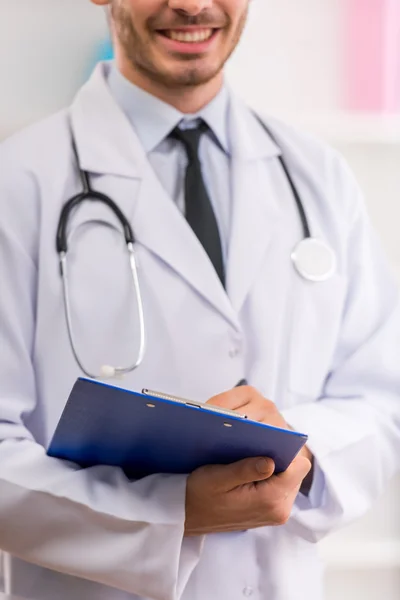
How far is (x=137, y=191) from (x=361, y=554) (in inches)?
31.6

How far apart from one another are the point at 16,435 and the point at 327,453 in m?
0.38

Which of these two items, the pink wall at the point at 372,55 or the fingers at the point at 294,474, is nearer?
the fingers at the point at 294,474

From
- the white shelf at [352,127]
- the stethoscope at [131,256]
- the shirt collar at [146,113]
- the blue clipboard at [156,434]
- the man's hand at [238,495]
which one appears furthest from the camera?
the white shelf at [352,127]

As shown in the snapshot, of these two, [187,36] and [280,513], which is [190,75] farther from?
[280,513]

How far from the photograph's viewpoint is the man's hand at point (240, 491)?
0.93 metres

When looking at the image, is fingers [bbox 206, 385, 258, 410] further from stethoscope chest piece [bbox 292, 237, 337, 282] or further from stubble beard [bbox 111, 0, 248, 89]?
stubble beard [bbox 111, 0, 248, 89]

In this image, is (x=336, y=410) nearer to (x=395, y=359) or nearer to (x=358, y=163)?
(x=395, y=359)

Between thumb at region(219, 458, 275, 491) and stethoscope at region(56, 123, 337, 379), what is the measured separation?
21 cm

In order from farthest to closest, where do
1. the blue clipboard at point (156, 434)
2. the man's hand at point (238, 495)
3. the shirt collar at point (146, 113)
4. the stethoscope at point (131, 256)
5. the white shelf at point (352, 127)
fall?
the white shelf at point (352, 127), the shirt collar at point (146, 113), the stethoscope at point (131, 256), the man's hand at point (238, 495), the blue clipboard at point (156, 434)

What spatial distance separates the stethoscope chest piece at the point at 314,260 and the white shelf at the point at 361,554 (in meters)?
0.60

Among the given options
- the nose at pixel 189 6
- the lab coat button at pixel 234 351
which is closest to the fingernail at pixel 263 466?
the lab coat button at pixel 234 351

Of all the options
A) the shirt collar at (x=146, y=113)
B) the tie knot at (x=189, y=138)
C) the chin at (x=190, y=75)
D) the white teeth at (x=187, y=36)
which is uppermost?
the white teeth at (x=187, y=36)

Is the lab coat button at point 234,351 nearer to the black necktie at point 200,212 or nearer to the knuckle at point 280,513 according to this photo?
the black necktie at point 200,212

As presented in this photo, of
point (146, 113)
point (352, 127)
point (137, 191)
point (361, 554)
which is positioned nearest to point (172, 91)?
point (146, 113)
